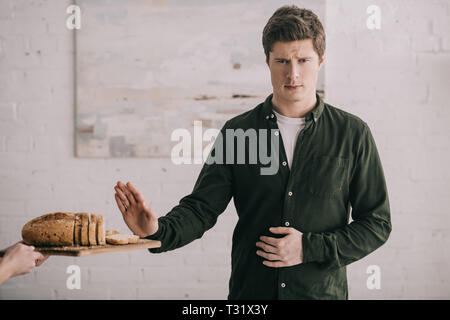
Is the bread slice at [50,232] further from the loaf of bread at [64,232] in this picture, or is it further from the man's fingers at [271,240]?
the man's fingers at [271,240]

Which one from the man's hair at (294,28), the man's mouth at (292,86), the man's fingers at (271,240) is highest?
the man's hair at (294,28)

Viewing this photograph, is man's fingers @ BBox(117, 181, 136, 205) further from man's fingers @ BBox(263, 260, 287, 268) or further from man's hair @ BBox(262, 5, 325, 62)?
man's hair @ BBox(262, 5, 325, 62)

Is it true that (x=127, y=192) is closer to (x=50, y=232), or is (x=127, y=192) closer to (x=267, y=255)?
(x=50, y=232)

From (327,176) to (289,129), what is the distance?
181 millimetres

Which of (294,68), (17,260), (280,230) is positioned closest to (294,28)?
(294,68)

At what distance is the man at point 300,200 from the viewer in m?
1.32

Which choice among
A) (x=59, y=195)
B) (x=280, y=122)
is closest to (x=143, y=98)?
(x=59, y=195)

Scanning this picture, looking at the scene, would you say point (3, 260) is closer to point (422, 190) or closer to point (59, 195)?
point (59, 195)

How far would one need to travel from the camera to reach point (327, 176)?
136 cm

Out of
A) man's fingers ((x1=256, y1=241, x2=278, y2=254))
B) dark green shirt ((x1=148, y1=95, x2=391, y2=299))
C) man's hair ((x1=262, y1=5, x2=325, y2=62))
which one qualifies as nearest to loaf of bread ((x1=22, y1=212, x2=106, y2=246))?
dark green shirt ((x1=148, y1=95, x2=391, y2=299))

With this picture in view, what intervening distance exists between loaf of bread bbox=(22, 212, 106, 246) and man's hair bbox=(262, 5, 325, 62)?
69 centimetres

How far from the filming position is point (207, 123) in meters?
2.29

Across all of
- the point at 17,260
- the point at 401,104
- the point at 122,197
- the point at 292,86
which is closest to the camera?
the point at 17,260

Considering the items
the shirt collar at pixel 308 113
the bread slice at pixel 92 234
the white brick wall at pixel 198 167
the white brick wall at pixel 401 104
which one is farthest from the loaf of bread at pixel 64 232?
the white brick wall at pixel 401 104
